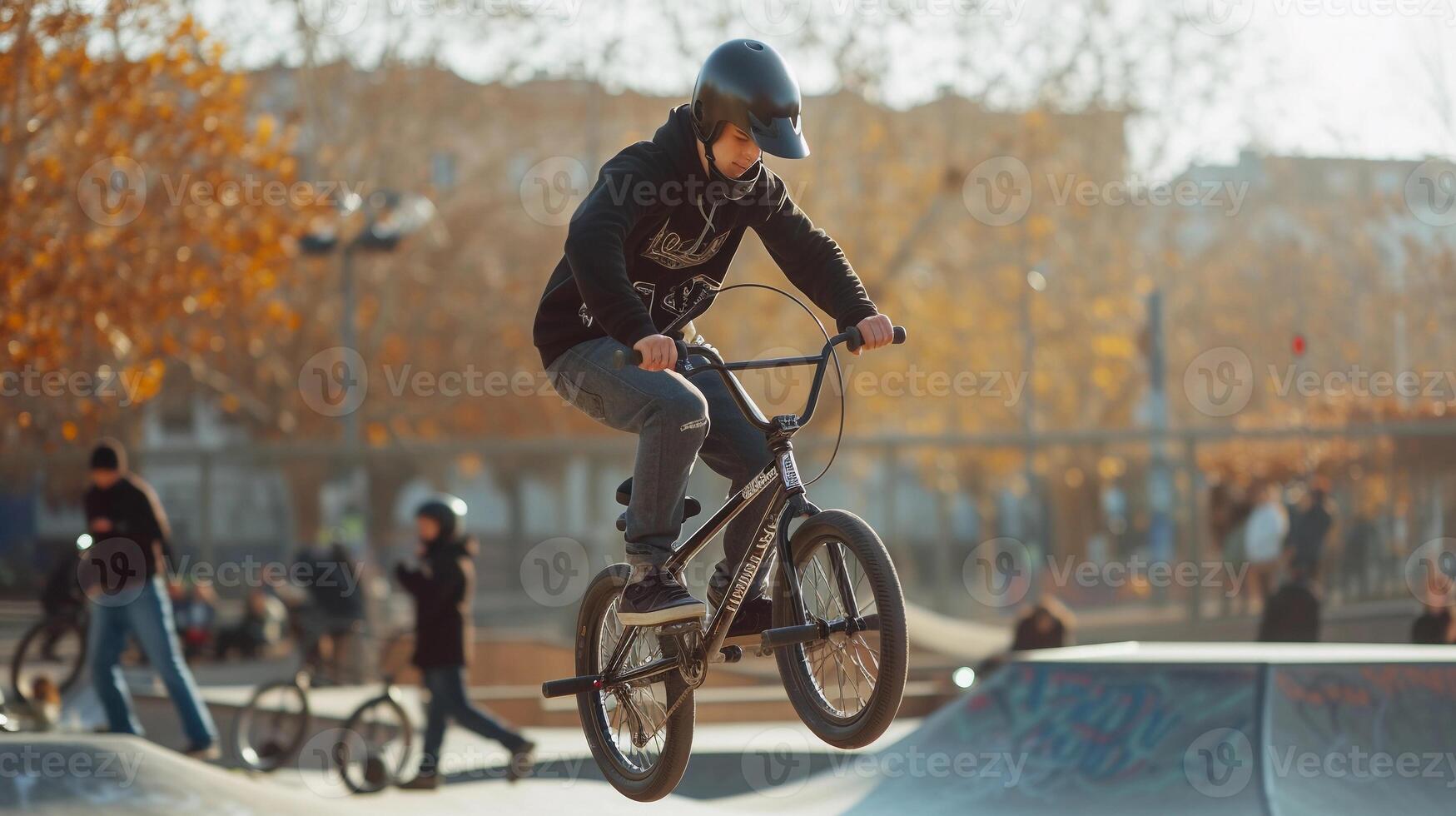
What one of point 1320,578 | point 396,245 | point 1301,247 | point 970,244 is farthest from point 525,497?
point 1301,247

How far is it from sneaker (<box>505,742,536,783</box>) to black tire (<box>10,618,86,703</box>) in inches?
163

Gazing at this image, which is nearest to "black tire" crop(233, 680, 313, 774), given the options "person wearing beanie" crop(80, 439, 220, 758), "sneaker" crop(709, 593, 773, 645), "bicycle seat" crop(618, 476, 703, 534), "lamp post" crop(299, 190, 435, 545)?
"person wearing beanie" crop(80, 439, 220, 758)

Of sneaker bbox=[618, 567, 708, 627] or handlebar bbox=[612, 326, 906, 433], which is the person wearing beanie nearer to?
sneaker bbox=[618, 567, 708, 627]

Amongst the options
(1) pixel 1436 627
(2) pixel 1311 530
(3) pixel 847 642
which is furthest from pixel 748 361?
(2) pixel 1311 530

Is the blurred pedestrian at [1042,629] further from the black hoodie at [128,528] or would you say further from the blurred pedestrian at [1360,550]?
the black hoodie at [128,528]

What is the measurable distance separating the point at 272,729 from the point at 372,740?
123 cm

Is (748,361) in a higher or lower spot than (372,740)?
higher

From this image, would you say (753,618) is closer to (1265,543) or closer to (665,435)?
(665,435)

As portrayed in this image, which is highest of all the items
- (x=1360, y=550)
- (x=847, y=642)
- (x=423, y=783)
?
(x=847, y=642)

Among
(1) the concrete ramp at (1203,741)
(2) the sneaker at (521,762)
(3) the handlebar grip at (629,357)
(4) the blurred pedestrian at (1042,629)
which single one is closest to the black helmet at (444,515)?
(2) the sneaker at (521,762)

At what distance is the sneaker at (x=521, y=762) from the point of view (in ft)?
35.1

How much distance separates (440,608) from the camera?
10969 millimetres

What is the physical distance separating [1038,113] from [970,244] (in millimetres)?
6733

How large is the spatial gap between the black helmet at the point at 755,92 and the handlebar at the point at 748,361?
547 millimetres
